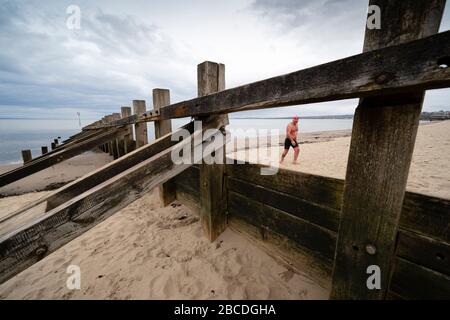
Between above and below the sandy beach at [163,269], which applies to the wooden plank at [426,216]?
above

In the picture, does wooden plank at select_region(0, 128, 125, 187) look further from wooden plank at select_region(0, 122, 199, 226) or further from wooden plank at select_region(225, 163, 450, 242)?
wooden plank at select_region(225, 163, 450, 242)

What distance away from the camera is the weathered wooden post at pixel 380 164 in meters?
0.99

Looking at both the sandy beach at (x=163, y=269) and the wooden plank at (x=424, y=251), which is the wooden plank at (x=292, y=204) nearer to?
the wooden plank at (x=424, y=251)

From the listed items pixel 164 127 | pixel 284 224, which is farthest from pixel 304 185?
pixel 164 127

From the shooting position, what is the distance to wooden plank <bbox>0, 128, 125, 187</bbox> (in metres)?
3.48

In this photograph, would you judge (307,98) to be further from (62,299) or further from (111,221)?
(111,221)

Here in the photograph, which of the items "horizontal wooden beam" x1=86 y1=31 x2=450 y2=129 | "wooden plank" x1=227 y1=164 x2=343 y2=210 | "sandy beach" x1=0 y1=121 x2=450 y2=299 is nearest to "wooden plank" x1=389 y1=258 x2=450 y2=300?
"wooden plank" x1=227 y1=164 x2=343 y2=210

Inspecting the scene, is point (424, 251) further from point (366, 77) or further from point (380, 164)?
point (366, 77)

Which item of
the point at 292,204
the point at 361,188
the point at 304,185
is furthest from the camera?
the point at 292,204

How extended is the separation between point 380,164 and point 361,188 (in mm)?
202

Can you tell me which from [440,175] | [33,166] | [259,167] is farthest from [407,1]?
[440,175]

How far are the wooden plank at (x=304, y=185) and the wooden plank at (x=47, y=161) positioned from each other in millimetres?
4199

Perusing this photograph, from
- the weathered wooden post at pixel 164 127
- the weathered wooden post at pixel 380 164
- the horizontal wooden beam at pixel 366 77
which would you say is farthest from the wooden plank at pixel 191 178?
the weathered wooden post at pixel 380 164

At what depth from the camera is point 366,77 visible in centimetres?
92
